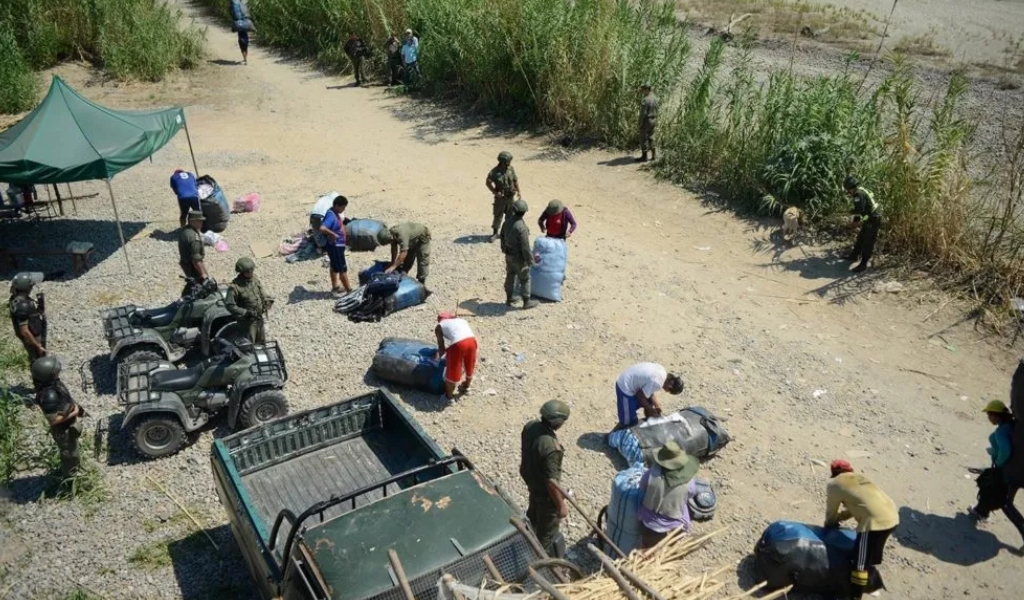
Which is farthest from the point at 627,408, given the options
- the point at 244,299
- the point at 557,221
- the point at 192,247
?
the point at 192,247

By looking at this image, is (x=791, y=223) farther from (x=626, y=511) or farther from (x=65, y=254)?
(x=65, y=254)

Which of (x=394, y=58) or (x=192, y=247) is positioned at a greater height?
(x=394, y=58)

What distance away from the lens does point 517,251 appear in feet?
31.5

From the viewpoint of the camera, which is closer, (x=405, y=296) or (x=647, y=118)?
(x=405, y=296)

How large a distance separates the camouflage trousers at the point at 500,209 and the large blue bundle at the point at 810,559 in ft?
21.8

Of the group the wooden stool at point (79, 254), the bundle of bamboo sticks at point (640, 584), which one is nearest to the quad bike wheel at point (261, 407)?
the bundle of bamboo sticks at point (640, 584)

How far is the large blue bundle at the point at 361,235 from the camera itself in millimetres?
11359

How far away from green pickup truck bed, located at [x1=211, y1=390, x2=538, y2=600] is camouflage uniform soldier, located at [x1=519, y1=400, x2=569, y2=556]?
0.53 metres

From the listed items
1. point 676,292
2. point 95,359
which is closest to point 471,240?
point 676,292

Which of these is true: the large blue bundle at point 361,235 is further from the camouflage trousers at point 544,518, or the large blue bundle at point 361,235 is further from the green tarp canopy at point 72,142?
the camouflage trousers at point 544,518

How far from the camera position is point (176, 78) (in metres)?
21.5

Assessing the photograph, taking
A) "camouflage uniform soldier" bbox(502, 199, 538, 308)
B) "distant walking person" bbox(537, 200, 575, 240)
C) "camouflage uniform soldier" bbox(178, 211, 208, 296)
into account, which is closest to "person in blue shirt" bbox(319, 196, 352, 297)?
"camouflage uniform soldier" bbox(178, 211, 208, 296)

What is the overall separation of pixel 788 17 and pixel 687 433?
26.8 m

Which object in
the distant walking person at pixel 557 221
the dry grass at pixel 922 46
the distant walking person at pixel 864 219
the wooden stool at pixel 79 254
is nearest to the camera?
the distant walking person at pixel 557 221
